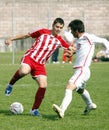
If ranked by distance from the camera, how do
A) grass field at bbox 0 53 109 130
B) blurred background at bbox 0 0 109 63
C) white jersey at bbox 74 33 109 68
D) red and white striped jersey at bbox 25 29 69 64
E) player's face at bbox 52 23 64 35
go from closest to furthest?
grass field at bbox 0 53 109 130, white jersey at bbox 74 33 109 68, player's face at bbox 52 23 64 35, red and white striped jersey at bbox 25 29 69 64, blurred background at bbox 0 0 109 63

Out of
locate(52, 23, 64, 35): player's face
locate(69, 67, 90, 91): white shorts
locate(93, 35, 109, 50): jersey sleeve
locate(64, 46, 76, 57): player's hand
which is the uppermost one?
locate(52, 23, 64, 35): player's face

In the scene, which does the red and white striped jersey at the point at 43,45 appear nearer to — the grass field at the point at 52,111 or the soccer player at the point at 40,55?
the soccer player at the point at 40,55

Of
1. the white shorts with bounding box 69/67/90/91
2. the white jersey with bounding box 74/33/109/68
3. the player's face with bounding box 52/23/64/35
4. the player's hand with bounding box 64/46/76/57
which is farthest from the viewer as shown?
the player's face with bounding box 52/23/64/35

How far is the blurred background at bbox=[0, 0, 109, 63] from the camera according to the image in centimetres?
3609

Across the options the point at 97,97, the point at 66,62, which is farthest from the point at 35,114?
the point at 66,62

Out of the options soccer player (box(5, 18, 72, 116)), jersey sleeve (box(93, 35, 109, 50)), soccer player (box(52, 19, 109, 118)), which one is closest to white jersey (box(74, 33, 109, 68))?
soccer player (box(52, 19, 109, 118))

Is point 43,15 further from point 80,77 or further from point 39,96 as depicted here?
point 80,77

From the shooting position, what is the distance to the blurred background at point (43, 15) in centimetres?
3609

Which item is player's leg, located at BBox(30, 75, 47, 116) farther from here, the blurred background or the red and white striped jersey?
the blurred background

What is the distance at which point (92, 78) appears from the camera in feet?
63.7

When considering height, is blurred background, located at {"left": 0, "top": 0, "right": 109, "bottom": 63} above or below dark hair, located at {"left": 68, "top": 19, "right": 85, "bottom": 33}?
below

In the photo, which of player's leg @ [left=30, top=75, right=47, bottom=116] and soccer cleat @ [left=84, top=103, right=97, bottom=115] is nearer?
player's leg @ [left=30, top=75, right=47, bottom=116]

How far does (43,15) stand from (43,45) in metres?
25.5

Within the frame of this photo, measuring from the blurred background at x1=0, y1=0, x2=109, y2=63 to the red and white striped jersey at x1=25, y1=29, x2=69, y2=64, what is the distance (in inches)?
919
